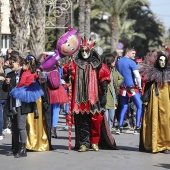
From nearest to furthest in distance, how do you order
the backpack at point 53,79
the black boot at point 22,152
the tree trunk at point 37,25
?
the black boot at point 22,152
the backpack at point 53,79
the tree trunk at point 37,25

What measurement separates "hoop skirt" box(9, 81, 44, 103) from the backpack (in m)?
1.38

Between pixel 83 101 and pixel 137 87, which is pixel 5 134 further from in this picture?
pixel 83 101

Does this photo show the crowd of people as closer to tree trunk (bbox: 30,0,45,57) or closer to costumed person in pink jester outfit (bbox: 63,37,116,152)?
costumed person in pink jester outfit (bbox: 63,37,116,152)

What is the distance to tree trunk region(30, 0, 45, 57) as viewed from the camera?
2388 cm

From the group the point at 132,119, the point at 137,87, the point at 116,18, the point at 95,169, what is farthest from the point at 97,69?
the point at 116,18

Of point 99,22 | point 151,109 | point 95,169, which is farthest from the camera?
point 99,22

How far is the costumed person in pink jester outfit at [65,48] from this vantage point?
448 inches

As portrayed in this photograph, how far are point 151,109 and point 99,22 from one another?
58.0m

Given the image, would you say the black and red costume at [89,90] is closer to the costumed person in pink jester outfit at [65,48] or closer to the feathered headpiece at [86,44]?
the feathered headpiece at [86,44]

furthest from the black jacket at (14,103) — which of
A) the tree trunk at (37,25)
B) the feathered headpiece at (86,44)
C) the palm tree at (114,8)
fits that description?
the palm tree at (114,8)

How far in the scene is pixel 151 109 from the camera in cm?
1184

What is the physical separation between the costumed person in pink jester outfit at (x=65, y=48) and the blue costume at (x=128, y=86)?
159 inches

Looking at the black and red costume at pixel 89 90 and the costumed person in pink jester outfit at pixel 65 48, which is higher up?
the costumed person in pink jester outfit at pixel 65 48

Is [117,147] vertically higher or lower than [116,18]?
lower
